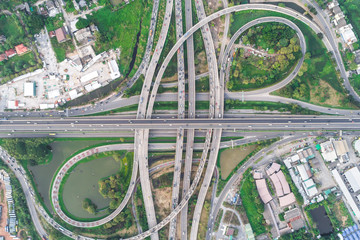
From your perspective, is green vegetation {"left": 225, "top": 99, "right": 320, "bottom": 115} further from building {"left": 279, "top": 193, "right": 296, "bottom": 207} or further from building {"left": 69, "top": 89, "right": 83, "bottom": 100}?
building {"left": 69, "top": 89, "right": 83, "bottom": 100}

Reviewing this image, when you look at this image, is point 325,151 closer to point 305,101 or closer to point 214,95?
point 305,101

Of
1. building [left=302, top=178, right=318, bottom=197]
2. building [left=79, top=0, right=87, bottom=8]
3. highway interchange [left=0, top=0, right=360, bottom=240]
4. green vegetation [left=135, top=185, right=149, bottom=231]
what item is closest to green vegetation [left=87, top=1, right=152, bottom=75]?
highway interchange [left=0, top=0, right=360, bottom=240]

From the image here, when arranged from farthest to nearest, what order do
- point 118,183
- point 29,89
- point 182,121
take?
point 29,89, point 182,121, point 118,183

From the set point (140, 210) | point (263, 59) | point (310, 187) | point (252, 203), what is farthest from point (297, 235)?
point (263, 59)

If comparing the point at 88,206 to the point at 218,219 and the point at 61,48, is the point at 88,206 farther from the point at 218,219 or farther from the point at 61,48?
the point at 61,48

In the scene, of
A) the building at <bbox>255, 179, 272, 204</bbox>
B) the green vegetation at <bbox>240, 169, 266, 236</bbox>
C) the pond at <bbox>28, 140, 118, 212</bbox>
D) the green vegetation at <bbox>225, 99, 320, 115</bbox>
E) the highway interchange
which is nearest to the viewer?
the green vegetation at <bbox>240, 169, 266, 236</bbox>

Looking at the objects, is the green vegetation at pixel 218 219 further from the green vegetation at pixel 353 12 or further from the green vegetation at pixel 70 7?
the green vegetation at pixel 70 7

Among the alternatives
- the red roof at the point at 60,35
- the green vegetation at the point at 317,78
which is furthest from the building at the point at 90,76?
the green vegetation at the point at 317,78
